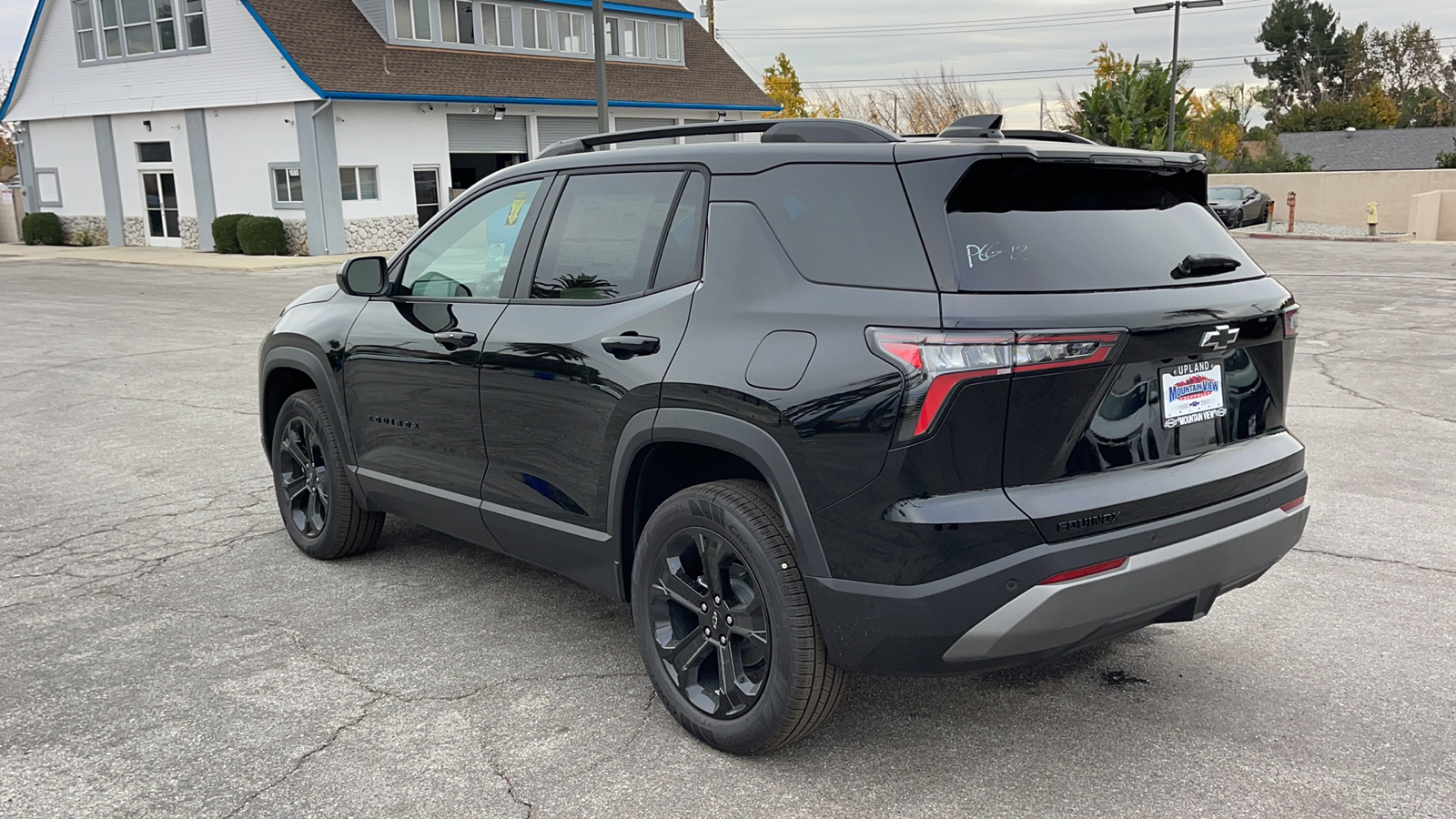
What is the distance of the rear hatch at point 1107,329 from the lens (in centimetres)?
295

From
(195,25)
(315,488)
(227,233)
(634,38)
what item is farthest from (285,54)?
(315,488)

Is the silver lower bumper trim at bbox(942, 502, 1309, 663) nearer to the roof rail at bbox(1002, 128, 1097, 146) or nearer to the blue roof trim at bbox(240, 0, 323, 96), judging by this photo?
the roof rail at bbox(1002, 128, 1097, 146)

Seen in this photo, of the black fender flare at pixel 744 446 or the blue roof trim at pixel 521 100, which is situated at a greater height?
the blue roof trim at pixel 521 100

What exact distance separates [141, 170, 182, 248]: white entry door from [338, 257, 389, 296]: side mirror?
30.3 meters

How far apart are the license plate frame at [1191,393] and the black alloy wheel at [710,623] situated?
1252 millimetres

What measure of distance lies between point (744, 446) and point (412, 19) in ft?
99.8

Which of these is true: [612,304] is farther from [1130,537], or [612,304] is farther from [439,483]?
[1130,537]

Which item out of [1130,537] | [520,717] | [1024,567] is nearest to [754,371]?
[1024,567]

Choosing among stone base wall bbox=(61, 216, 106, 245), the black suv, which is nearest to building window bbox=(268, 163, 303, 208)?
stone base wall bbox=(61, 216, 106, 245)

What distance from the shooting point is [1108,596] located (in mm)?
3006

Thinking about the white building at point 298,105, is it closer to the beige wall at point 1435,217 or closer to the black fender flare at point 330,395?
the beige wall at point 1435,217

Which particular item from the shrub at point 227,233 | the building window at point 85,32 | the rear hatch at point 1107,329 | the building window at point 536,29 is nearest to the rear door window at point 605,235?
the rear hatch at point 1107,329

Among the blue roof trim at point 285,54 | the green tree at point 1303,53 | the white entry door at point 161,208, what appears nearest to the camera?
the blue roof trim at point 285,54

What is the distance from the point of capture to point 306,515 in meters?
5.44
